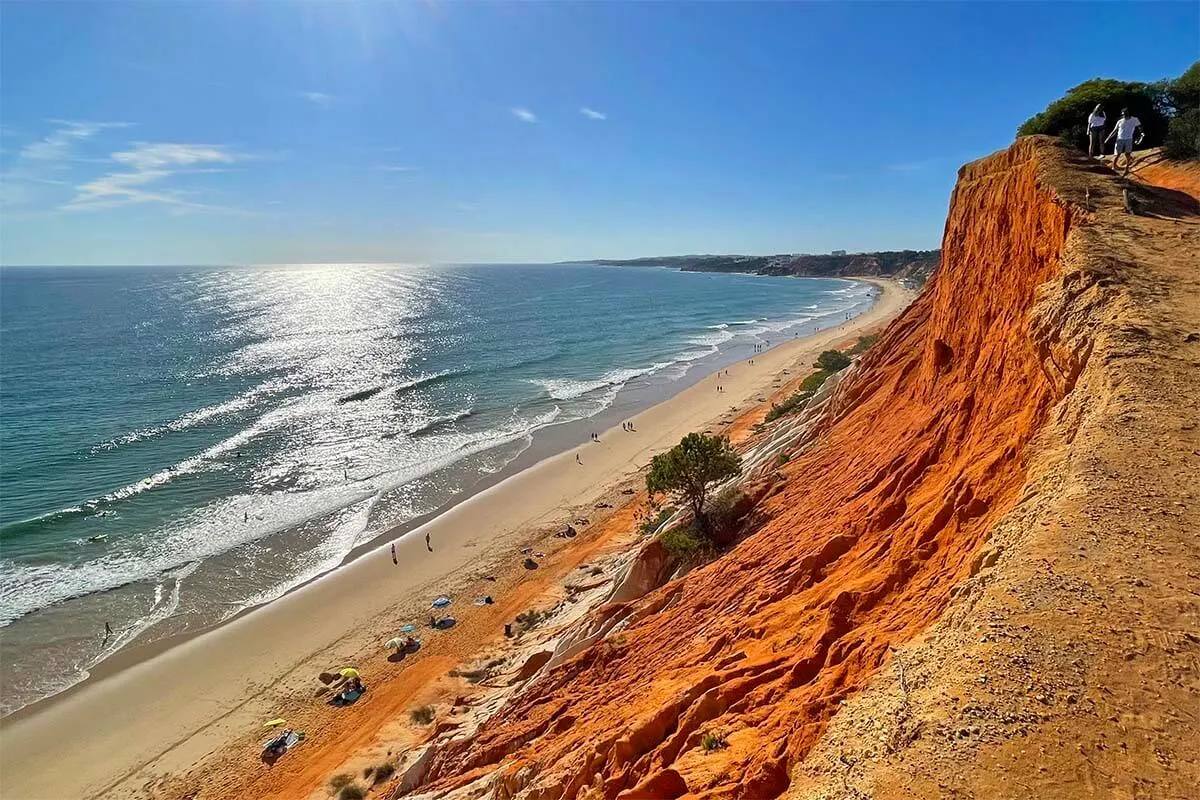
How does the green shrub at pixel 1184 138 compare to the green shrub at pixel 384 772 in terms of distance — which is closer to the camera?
the green shrub at pixel 384 772

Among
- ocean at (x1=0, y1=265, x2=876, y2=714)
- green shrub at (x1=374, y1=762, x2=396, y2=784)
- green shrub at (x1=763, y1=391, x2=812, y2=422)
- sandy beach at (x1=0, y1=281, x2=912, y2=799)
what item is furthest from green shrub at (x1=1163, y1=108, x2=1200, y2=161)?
ocean at (x1=0, y1=265, x2=876, y2=714)

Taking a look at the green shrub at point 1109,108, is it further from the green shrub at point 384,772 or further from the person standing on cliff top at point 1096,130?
the green shrub at point 384,772

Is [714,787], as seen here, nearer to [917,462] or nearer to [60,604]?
[917,462]

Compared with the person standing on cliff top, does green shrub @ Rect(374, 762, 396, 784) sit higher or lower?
lower

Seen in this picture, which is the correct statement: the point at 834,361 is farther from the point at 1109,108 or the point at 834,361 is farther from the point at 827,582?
the point at 827,582

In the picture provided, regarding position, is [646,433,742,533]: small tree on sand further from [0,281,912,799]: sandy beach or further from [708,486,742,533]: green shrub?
[0,281,912,799]: sandy beach

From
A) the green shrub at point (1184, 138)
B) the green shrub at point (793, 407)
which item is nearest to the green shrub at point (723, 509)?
the green shrub at point (793, 407)
